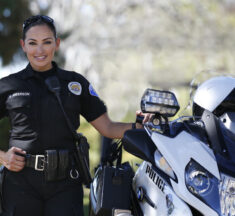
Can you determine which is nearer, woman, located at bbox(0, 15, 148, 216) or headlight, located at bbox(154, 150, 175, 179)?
headlight, located at bbox(154, 150, 175, 179)

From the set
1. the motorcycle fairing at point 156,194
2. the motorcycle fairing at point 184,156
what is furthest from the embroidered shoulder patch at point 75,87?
the motorcycle fairing at point 184,156

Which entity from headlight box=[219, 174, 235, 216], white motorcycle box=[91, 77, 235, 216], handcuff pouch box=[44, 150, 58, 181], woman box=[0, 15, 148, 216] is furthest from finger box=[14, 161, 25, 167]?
headlight box=[219, 174, 235, 216]

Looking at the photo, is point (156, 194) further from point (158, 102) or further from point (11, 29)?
point (11, 29)

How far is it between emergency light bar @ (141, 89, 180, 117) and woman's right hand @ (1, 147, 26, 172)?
881 mm

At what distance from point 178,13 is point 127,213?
1804 cm

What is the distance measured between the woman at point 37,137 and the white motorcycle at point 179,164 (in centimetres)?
40

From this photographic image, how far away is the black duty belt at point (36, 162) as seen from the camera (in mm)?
2975

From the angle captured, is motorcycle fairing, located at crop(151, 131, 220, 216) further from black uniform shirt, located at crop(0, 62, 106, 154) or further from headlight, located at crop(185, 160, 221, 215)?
black uniform shirt, located at crop(0, 62, 106, 154)

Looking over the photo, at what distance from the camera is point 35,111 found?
119 inches

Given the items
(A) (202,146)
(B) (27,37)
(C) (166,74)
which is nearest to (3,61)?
(B) (27,37)

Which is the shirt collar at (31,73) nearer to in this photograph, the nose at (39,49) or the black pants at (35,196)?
the nose at (39,49)

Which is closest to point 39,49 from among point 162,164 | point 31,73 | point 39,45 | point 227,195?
point 39,45

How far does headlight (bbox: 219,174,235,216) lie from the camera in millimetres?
2229

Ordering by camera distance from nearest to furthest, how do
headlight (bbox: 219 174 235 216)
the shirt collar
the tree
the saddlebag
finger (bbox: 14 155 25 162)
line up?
headlight (bbox: 219 174 235 216), the saddlebag, finger (bbox: 14 155 25 162), the shirt collar, the tree
